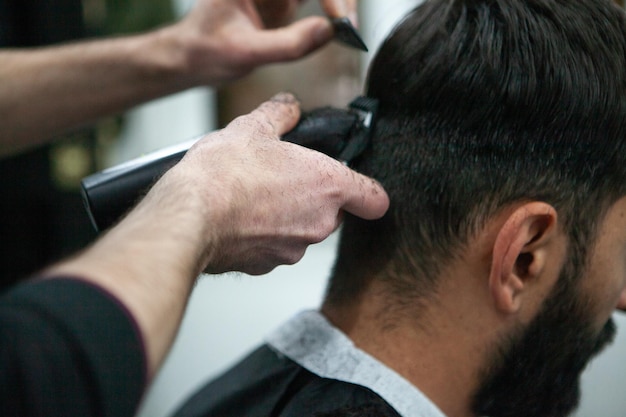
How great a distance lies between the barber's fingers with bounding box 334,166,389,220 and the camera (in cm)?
97

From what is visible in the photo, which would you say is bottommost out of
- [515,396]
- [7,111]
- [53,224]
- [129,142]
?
[53,224]

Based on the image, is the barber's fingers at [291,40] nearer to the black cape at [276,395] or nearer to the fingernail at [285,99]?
the fingernail at [285,99]

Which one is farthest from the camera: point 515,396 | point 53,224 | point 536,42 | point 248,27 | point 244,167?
point 53,224

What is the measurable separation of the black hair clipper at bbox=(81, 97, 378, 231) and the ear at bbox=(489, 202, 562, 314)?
278 mm

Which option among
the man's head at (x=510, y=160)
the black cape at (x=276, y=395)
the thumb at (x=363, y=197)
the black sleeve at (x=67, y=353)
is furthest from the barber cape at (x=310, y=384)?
the black sleeve at (x=67, y=353)

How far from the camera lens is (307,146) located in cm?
106

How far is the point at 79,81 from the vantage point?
5.01 feet

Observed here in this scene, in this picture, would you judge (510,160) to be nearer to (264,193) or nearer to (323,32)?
(264,193)

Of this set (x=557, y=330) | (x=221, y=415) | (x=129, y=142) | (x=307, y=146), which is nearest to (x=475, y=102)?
(x=307, y=146)

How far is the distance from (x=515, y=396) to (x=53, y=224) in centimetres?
239

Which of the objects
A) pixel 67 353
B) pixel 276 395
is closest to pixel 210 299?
pixel 276 395

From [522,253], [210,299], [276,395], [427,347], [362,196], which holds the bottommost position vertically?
[210,299]

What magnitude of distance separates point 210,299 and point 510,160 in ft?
7.31

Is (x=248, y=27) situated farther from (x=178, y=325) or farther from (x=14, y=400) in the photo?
(x=14, y=400)
